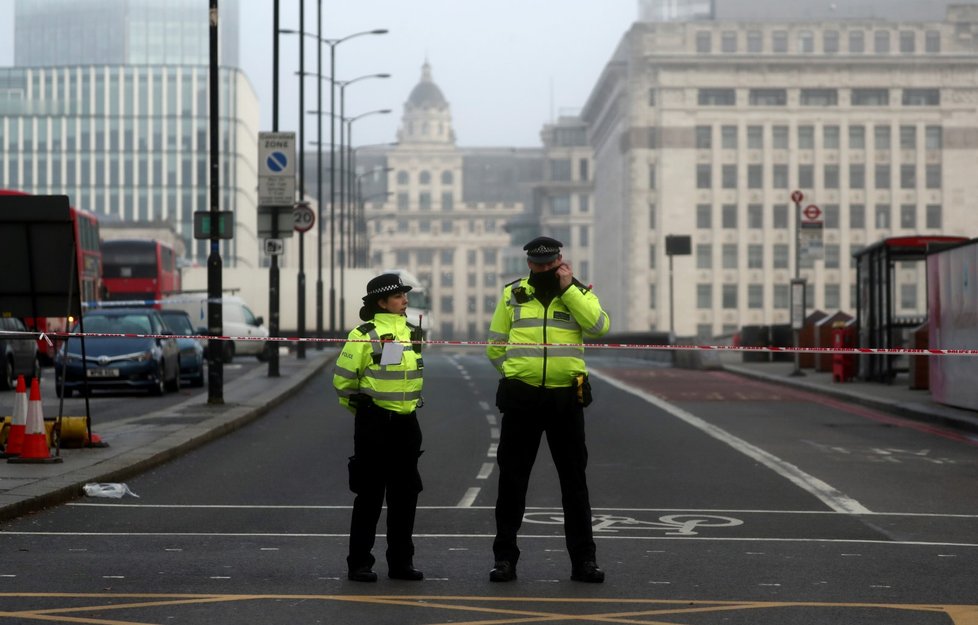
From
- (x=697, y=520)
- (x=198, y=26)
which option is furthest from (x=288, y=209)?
(x=198, y=26)

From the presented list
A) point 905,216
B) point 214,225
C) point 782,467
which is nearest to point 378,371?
point 782,467

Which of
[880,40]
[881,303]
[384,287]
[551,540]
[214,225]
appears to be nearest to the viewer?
[384,287]

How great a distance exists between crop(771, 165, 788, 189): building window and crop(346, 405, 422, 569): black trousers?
117011 mm

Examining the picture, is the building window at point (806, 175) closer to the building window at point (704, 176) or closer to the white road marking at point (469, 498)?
the building window at point (704, 176)

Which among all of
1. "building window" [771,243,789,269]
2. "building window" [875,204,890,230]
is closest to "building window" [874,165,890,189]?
"building window" [875,204,890,230]

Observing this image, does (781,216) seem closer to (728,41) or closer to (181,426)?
(728,41)

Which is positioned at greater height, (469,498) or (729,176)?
(729,176)

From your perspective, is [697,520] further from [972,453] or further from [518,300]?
[972,453]

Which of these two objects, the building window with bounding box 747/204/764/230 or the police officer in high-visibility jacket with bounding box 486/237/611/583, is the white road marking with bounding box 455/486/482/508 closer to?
the police officer in high-visibility jacket with bounding box 486/237/611/583

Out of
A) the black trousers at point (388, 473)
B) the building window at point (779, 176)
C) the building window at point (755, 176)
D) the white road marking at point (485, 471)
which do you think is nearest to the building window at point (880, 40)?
the building window at point (779, 176)

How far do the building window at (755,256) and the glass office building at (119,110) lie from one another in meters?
42.4

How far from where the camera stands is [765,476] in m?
14.6

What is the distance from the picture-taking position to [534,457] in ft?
28.4

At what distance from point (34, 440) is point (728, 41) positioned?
110449mm
